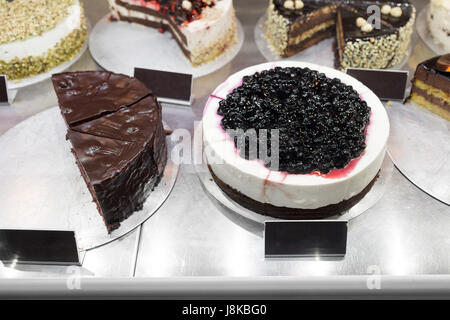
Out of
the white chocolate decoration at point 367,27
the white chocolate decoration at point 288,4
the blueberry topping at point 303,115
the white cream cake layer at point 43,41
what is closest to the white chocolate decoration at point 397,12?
the white chocolate decoration at point 367,27

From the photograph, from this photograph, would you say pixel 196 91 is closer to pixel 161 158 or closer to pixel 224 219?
pixel 161 158

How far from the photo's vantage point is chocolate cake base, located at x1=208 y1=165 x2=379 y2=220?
2455 millimetres

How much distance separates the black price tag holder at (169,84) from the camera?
3049 mm

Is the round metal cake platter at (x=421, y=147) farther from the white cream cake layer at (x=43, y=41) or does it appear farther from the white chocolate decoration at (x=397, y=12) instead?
the white cream cake layer at (x=43, y=41)

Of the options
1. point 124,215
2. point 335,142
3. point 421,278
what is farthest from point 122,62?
point 421,278

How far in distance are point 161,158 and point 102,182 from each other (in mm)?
480

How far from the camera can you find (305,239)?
2361 mm

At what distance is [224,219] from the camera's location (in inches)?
105

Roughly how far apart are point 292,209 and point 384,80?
3.89 feet

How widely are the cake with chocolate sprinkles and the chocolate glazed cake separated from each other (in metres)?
1.24

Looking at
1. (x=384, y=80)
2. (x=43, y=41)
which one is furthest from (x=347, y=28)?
(x=43, y=41)

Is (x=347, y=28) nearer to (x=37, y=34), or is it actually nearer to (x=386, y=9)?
(x=386, y=9)
